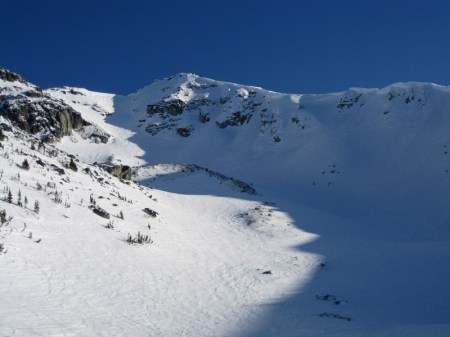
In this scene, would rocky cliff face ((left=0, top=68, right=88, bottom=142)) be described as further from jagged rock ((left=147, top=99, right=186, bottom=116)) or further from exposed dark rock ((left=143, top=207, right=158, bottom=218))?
exposed dark rock ((left=143, top=207, right=158, bottom=218))

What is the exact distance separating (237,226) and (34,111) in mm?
34755


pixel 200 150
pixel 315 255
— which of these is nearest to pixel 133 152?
pixel 200 150

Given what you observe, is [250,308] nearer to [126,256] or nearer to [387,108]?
[126,256]

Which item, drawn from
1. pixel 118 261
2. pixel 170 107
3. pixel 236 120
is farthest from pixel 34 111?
pixel 118 261

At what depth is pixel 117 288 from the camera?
39.8 ft

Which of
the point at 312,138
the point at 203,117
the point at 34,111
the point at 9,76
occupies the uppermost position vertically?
the point at 9,76

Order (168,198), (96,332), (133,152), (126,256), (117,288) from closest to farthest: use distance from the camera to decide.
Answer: (96,332) → (117,288) → (126,256) → (168,198) → (133,152)

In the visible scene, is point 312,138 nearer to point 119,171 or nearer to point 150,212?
point 119,171

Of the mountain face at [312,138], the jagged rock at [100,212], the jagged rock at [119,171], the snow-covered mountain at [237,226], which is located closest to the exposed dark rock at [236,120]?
the mountain face at [312,138]

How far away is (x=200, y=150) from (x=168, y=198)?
92.4 feet

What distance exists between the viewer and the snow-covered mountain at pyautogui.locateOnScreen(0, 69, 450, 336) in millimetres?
11070

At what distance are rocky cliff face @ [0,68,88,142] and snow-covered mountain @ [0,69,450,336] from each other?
182mm

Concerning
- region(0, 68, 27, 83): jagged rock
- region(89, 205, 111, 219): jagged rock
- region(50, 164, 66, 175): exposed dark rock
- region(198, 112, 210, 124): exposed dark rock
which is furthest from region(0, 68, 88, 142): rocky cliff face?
region(89, 205, 111, 219): jagged rock

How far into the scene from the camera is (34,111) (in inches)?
1991
